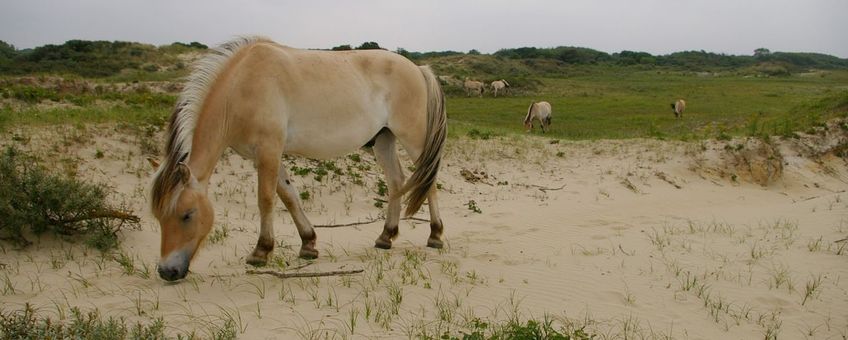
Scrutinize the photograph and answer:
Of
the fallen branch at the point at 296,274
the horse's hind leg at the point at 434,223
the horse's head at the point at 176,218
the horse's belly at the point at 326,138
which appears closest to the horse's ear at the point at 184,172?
the horse's head at the point at 176,218

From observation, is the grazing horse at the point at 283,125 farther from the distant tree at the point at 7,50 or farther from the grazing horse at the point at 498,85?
the distant tree at the point at 7,50

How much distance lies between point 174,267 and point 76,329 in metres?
0.83

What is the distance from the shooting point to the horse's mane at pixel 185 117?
421 centimetres

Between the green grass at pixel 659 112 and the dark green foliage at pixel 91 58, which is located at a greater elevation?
the dark green foliage at pixel 91 58

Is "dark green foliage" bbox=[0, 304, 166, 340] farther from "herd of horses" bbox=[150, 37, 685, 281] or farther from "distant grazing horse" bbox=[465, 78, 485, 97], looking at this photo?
"distant grazing horse" bbox=[465, 78, 485, 97]

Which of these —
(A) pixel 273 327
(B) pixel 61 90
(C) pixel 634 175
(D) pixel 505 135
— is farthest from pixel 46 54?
(A) pixel 273 327

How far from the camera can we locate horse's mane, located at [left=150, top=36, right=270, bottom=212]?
421cm

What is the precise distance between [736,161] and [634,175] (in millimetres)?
2737

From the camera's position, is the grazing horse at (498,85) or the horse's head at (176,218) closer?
the horse's head at (176,218)

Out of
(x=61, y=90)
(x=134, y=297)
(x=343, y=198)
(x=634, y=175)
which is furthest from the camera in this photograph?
(x=61, y=90)

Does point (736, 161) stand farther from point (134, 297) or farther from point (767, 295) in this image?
point (134, 297)

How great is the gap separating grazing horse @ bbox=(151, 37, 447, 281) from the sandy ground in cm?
40

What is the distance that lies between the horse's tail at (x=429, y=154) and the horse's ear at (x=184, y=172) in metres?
2.25

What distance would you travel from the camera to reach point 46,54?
32.0 meters
